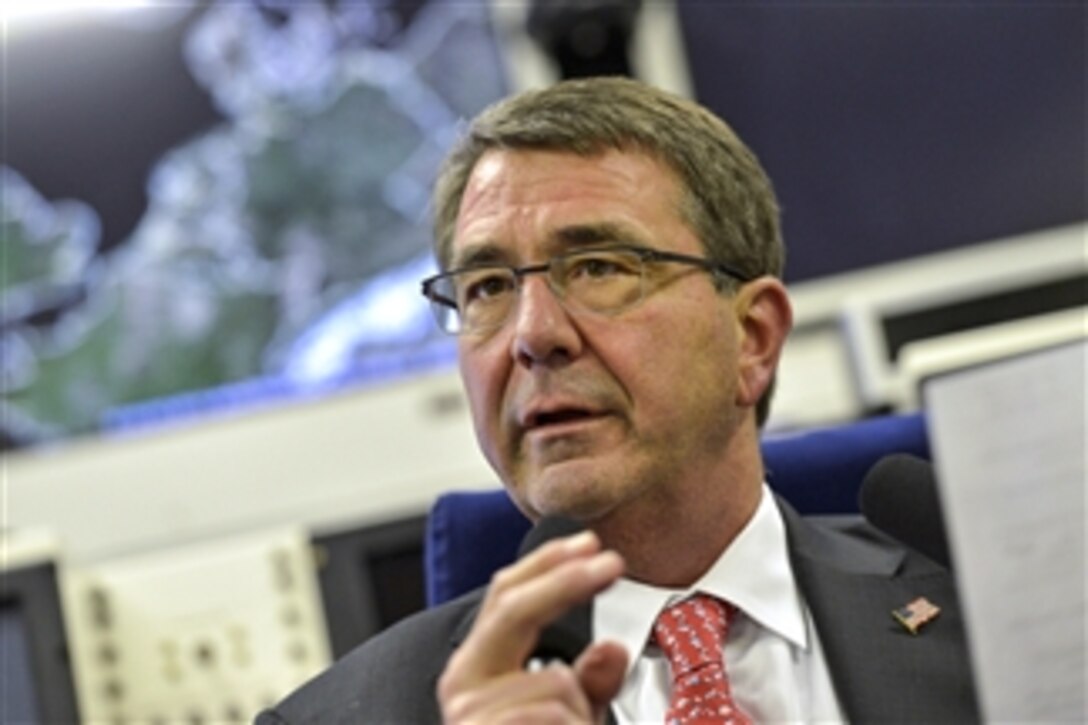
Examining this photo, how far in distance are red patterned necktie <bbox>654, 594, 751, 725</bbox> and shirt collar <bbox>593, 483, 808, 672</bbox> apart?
12 millimetres

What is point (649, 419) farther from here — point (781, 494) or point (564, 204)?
point (781, 494)

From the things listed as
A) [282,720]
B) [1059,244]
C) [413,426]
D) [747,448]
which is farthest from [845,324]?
[282,720]

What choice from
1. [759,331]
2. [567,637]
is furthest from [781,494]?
[567,637]

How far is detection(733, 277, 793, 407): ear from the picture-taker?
1746 mm

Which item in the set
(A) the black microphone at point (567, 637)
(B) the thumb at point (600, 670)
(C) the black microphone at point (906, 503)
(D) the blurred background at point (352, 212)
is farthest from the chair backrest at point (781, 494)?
(D) the blurred background at point (352, 212)

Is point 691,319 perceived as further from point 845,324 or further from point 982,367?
point 845,324

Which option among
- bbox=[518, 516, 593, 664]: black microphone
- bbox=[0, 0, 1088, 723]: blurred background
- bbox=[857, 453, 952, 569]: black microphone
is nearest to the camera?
bbox=[518, 516, 593, 664]: black microphone

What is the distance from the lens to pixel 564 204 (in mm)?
1663

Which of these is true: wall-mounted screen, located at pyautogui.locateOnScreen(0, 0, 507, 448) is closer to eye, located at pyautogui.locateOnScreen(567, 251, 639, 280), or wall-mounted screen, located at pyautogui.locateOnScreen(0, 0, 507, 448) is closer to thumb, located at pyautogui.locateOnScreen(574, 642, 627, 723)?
eye, located at pyautogui.locateOnScreen(567, 251, 639, 280)

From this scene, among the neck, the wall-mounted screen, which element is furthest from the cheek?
the wall-mounted screen

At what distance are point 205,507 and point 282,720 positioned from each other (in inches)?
64.6

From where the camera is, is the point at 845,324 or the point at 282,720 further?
the point at 845,324

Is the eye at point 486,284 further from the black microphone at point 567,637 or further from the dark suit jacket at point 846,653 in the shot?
the black microphone at point 567,637

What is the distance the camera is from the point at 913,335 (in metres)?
3.32
